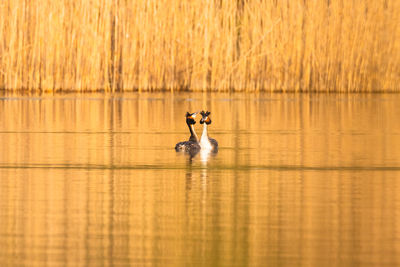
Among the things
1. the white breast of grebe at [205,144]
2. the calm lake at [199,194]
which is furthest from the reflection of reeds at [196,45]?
the white breast of grebe at [205,144]

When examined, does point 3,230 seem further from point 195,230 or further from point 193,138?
point 193,138

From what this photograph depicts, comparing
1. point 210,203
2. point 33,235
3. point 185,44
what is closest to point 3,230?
point 33,235

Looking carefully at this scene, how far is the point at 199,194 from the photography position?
514cm

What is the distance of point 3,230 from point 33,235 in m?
0.16

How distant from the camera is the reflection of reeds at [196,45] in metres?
14.9

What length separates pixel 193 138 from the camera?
25.5 feet

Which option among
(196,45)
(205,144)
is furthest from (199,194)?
(196,45)

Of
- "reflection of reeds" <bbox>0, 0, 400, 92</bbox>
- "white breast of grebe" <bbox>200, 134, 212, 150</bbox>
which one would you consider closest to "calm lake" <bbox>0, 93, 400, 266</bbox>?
"white breast of grebe" <bbox>200, 134, 212, 150</bbox>

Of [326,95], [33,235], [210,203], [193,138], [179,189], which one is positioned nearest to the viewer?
[33,235]

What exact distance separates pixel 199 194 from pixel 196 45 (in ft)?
33.6

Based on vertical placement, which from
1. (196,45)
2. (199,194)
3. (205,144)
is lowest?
(199,194)

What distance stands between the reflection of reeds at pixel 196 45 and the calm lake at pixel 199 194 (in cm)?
454

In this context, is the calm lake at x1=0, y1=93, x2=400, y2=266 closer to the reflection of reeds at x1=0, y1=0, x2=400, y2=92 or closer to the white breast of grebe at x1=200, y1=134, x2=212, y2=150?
the white breast of grebe at x1=200, y1=134, x2=212, y2=150

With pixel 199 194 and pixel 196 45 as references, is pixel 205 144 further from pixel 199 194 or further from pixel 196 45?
pixel 196 45
